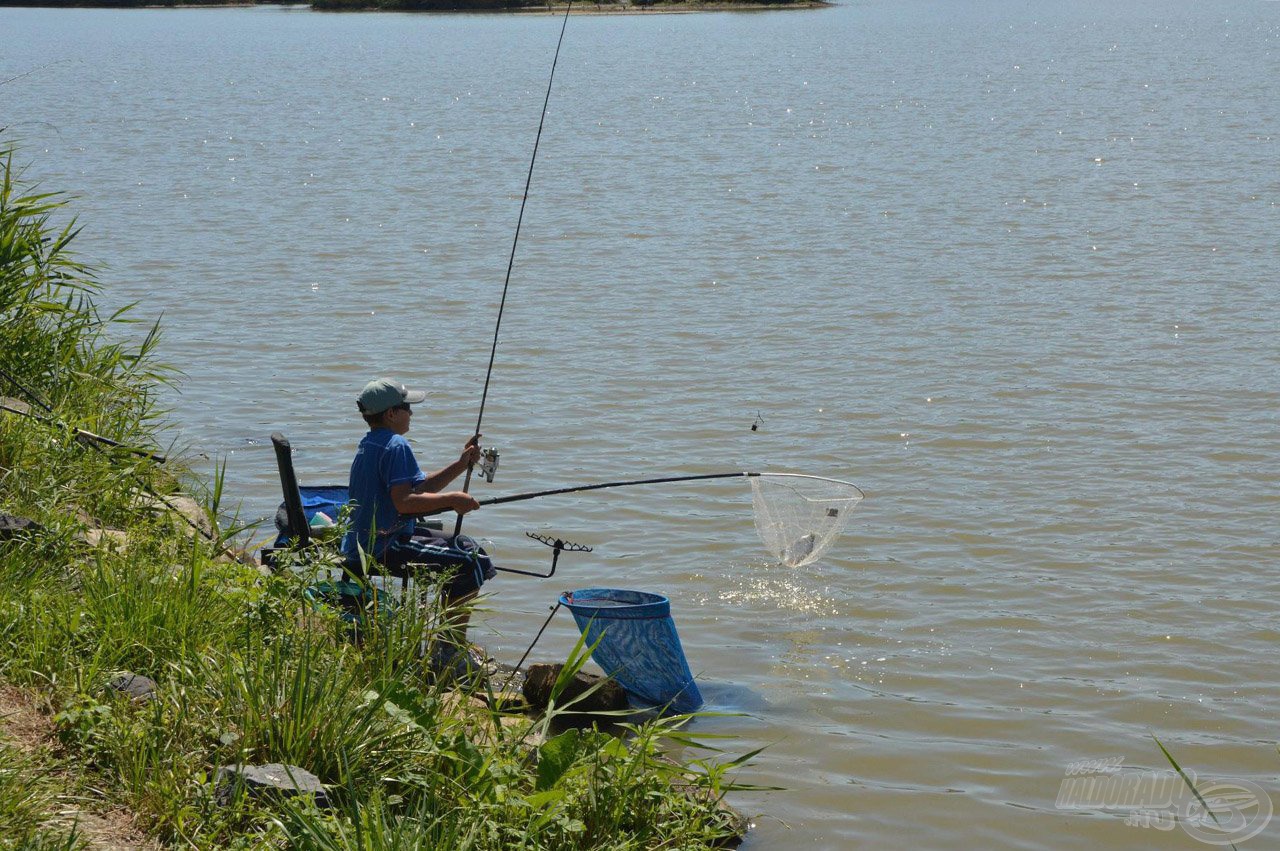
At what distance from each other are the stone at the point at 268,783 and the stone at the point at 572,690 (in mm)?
1799

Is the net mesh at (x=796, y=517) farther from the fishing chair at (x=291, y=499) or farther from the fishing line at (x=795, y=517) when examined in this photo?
the fishing chair at (x=291, y=499)

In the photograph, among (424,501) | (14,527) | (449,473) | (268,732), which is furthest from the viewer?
(449,473)

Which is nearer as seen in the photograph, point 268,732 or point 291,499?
point 268,732

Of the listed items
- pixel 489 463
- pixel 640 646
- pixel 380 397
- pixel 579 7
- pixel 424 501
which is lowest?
pixel 640 646

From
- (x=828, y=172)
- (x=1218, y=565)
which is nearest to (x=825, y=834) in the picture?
(x=1218, y=565)

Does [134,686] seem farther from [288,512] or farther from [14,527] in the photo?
[288,512]

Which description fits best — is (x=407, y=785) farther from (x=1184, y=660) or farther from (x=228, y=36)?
(x=228, y=36)

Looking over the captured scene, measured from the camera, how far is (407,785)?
3850 millimetres

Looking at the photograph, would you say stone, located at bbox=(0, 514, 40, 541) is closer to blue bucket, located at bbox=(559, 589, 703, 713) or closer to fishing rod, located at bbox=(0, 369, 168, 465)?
fishing rod, located at bbox=(0, 369, 168, 465)

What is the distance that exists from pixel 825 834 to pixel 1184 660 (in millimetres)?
2117

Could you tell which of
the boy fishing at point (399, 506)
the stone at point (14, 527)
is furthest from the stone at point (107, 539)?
the boy fishing at point (399, 506)

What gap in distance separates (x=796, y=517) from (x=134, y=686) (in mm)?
3090

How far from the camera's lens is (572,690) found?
546 centimetres

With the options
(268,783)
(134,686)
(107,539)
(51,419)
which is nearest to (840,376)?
(51,419)
